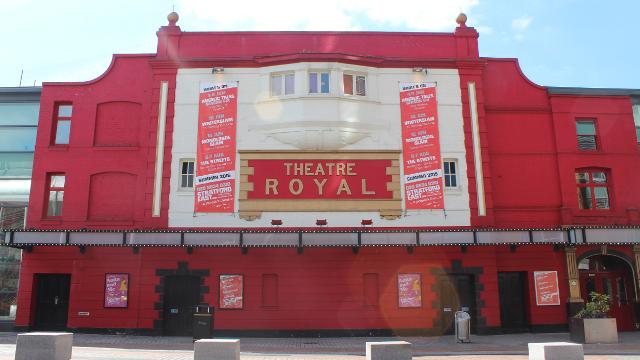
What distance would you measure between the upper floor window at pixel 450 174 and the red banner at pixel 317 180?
2564 mm

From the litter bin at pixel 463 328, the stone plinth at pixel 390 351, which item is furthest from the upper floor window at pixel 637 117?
the stone plinth at pixel 390 351

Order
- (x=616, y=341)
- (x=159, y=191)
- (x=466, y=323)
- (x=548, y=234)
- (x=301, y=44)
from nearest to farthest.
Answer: (x=616, y=341) < (x=466, y=323) < (x=548, y=234) < (x=159, y=191) < (x=301, y=44)

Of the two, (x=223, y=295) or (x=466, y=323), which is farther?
(x=223, y=295)

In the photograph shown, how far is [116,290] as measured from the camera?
802 inches

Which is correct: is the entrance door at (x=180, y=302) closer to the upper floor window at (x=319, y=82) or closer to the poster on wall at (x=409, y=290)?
the poster on wall at (x=409, y=290)

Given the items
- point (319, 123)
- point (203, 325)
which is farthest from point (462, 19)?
point (203, 325)

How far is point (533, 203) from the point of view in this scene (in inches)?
855

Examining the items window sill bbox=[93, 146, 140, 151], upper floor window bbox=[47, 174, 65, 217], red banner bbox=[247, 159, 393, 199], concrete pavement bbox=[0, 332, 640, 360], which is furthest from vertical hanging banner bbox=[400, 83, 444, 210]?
upper floor window bbox=[47, 174, 65, 217]

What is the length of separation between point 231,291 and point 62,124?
424 inches

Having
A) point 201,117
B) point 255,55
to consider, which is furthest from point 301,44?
point 201,117

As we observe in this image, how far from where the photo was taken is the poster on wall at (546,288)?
20.8 meters

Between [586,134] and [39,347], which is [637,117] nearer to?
[586,134]

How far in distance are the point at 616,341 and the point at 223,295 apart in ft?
47.2

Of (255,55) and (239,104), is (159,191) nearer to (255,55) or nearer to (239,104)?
(239,104)
